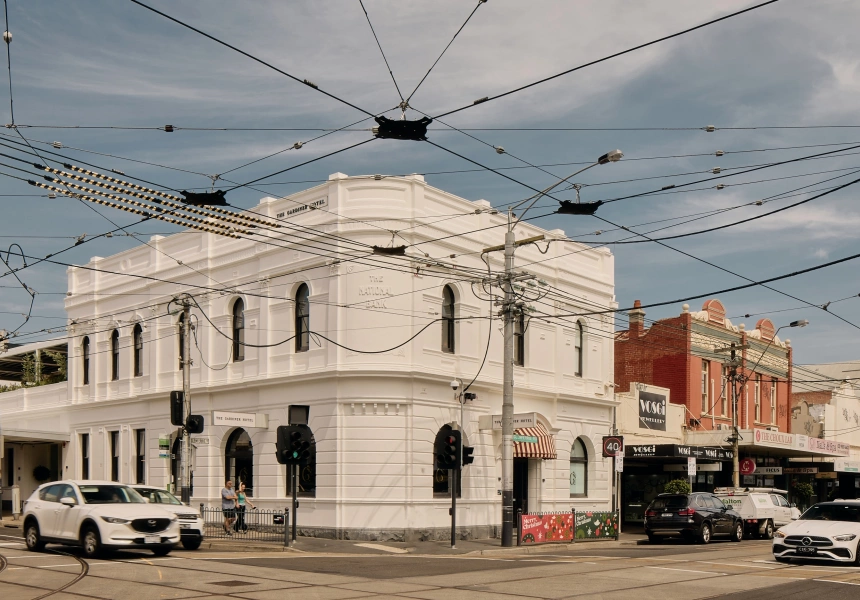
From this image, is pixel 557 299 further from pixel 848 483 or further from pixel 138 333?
pixel 848 483

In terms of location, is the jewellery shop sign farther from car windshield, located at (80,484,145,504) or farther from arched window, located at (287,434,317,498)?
car windshield, located at (80,484,145,504)

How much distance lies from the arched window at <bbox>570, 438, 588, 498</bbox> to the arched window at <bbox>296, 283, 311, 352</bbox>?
36.3 feet

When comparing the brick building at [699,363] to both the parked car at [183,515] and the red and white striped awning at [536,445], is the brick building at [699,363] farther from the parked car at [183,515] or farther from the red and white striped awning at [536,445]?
the parked car at [183,515]

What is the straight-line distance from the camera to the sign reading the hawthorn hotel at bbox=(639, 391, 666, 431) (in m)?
42.1

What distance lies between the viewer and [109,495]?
70.8ft

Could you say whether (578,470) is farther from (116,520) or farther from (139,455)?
(116,520)

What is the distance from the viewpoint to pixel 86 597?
47.2 ft

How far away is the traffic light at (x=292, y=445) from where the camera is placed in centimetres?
2575

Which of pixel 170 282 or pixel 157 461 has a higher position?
pixel 170 282

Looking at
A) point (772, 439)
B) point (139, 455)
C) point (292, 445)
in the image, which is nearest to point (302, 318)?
point (292, 445)

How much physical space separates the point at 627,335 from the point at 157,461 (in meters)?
22.9

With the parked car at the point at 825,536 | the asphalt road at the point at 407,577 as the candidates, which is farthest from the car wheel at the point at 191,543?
the parked car at the point at 825,536

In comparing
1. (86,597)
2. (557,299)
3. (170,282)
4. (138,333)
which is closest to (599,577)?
(86,597)

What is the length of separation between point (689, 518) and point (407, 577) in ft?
52.7
